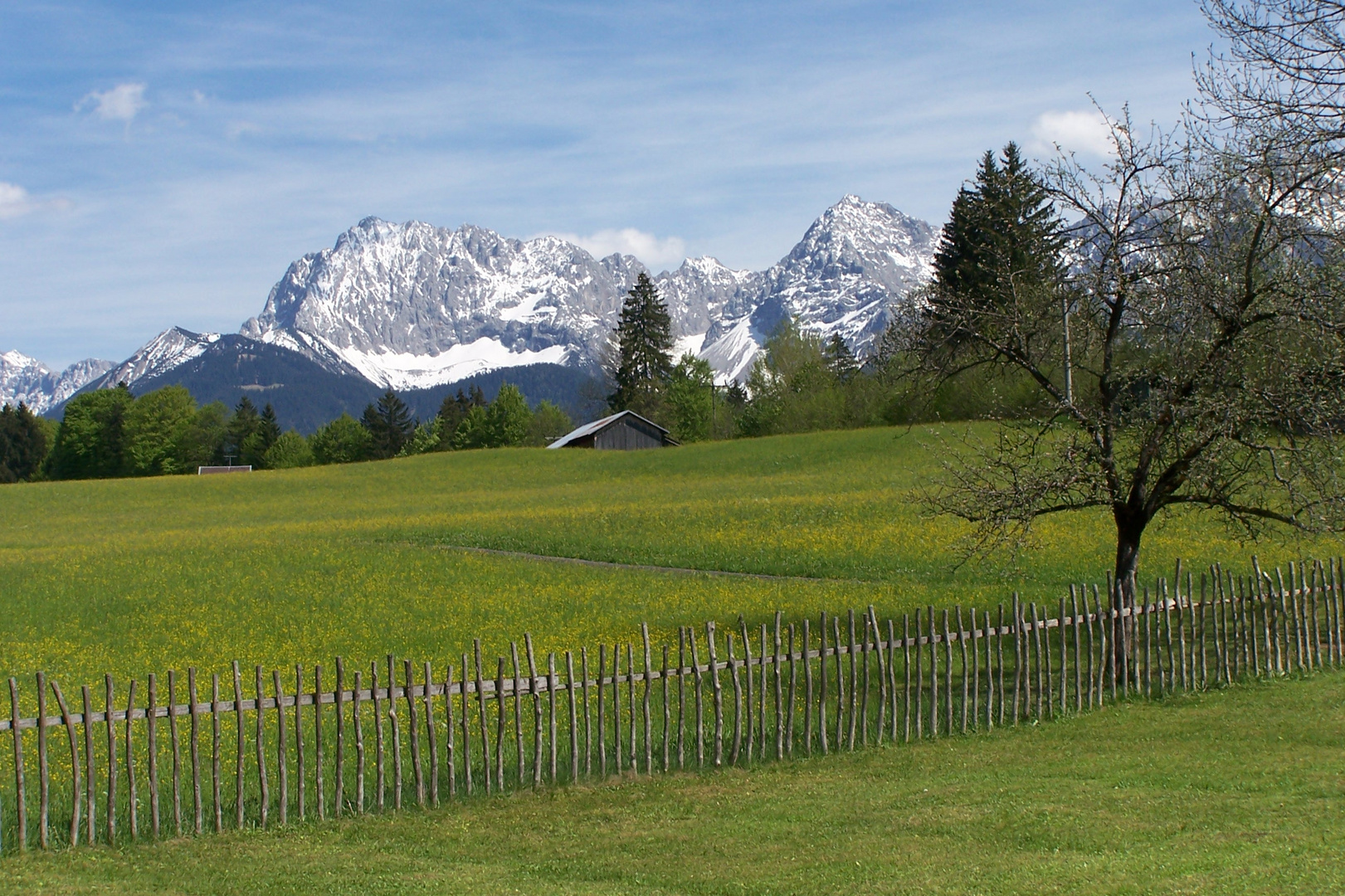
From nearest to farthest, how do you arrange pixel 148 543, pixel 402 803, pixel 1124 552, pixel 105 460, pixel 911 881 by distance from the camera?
pixel 911 881, pixel 402 803, pixel 1124 552, pixel 148 543, pixel 105 460

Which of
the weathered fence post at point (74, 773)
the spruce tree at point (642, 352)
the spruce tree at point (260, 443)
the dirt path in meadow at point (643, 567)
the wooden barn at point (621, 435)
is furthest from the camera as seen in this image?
the spruce tree at point (260, 443)

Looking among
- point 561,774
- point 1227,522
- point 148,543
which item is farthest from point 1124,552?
point 148,543

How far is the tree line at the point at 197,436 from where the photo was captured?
14012 cm

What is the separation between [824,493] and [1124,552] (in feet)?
104

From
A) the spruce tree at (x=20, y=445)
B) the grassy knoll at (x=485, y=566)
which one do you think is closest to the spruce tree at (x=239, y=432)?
the spruce tree at (x=20, y=445)

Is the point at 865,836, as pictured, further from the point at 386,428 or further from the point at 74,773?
the point at 386,428

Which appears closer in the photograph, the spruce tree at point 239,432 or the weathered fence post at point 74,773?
the weathered fence post at point 74,773

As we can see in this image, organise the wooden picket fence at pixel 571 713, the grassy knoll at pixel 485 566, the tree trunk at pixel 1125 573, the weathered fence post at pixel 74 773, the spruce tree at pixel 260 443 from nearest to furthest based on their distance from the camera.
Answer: the weathered fence post at pixel 74 773 → the wooden picket fence at pixel 571 713 → the tree trunk at pixel 1125 573 → the grassy knoll at pixel 485 566 → the spruce tree at pixel 260 443

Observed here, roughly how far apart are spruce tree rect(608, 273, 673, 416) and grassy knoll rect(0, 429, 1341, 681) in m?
52.3

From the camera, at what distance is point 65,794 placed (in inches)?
445

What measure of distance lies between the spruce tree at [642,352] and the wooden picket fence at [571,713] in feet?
313

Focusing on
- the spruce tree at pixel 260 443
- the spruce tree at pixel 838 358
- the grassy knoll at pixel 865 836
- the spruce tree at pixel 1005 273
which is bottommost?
the grassy knoll at pixel 865 836

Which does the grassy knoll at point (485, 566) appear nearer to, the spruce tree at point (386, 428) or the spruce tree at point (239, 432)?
the spruce tree at point (386, 428)

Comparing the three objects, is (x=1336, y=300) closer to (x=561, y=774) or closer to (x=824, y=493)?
(x=561, y=774)
